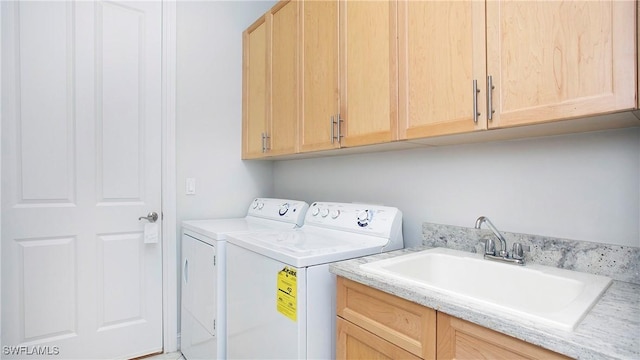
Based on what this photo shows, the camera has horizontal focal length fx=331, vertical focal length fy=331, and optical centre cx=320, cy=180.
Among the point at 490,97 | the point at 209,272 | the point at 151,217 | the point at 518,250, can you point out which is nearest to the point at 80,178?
the point at 151,217

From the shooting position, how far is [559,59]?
3.17 ft

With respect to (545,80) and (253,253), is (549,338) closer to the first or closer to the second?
(545,80)

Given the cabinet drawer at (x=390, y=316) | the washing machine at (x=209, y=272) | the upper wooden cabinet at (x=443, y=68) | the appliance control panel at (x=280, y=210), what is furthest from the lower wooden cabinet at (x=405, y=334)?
the appliance control panel at (x=280, y=210)

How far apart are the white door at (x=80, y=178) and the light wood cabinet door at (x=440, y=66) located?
1.76 m

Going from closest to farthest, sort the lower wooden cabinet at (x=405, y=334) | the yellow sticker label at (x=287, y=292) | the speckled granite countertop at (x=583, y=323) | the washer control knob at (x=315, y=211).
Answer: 1. the speckled granite countertop at (x=583, y=323)
2. the lower wooden cabinet at (x=405, y=334)
3. the yellow sticker label at (x=287, y=292)
4. the washer control knob at (x=315, y=211)

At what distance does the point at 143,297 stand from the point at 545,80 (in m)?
2.51

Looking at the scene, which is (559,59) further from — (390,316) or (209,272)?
(209,272)

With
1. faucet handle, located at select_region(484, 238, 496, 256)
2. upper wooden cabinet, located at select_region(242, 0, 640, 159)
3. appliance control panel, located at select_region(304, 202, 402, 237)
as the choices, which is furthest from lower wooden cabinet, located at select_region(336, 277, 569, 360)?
upper wooden cabinet, located at select_region(242, 0, 640, 159)

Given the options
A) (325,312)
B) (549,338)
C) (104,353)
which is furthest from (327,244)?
(104,353)

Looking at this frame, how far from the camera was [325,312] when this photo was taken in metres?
1.30

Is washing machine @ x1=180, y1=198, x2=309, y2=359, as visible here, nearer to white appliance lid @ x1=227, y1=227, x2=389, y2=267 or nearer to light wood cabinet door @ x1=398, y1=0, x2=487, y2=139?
white appliance lid @ x1=227, y1=227, x2=389, y2=267

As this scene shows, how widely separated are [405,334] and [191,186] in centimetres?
191

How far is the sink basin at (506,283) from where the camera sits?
0.82 m

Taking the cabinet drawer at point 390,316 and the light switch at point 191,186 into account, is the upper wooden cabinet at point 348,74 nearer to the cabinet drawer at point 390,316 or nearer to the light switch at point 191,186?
the cabinet drawer at point 390,316
